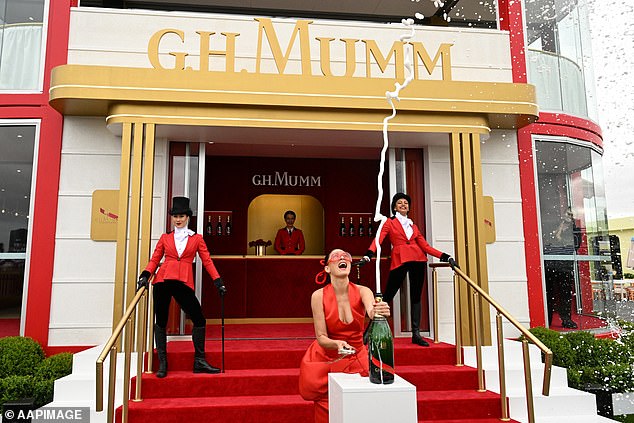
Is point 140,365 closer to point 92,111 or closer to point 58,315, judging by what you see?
point 58,315

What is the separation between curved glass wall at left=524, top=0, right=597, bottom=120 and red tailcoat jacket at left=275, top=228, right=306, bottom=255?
14.6 ft

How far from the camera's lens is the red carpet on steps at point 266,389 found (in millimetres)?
4090

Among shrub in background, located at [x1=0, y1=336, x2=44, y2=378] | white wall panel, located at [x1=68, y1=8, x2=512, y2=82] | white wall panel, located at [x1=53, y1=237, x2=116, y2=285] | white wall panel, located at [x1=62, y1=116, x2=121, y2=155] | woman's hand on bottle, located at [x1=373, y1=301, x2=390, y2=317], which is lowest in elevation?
shrub in background, located at [x1=0, y1=336, x2=44, y2=378]

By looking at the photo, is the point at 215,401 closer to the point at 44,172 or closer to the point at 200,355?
the point at 200,355

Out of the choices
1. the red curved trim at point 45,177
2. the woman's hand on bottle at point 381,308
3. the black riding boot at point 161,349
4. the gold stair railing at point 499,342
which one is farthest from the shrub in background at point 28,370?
the gold stair railing at point 499,342

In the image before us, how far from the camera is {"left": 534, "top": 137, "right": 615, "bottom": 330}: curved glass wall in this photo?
6676mm

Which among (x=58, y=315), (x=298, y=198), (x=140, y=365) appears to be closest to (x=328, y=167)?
(x=298, y=198)

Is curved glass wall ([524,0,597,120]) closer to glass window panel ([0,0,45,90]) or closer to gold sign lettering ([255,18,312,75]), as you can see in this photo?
gold sign lettering ([255,18,312,75])

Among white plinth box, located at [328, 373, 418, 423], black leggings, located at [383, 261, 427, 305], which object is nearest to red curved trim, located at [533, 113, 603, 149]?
black leggings, located at [383, 261, 427, 305]

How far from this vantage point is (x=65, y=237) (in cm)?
590

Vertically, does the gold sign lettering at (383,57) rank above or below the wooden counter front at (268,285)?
above

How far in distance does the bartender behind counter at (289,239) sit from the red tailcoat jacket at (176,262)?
4.14 metres

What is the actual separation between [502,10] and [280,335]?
548 cm

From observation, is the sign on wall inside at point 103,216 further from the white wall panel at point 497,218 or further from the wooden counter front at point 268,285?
the white wall panel at point 497,218
